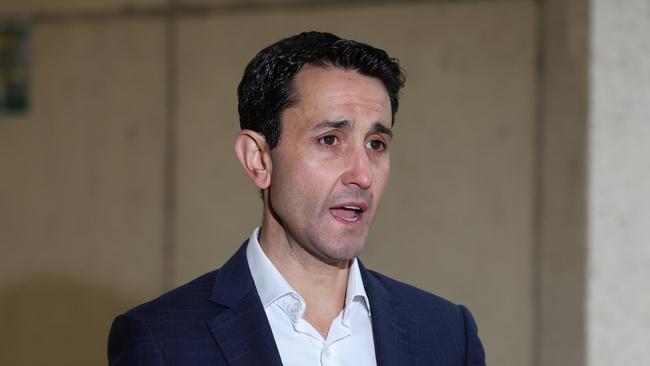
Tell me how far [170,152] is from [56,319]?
37.6 inches

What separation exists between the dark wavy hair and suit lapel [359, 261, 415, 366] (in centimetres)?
36

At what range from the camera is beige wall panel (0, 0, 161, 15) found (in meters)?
3.97

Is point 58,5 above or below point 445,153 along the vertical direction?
above

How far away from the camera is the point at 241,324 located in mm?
1549

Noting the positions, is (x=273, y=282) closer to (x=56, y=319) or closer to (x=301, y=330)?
(x=301, y=330)

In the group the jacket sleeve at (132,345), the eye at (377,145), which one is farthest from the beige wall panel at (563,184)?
the jacket sleeve at (132,345)

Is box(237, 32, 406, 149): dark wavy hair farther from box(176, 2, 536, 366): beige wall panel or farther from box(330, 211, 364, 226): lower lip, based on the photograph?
box(176, 2, 536, 366): beige wall panel

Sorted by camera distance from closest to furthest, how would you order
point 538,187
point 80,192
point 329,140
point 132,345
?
point 132,345 → point 329,140 → point 538,187 → point 80,192

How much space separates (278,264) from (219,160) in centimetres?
219

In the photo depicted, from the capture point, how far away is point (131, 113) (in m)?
3.95

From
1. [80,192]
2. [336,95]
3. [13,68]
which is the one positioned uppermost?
[13,68]

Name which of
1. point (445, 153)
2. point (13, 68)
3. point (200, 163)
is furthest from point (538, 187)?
point (13, 68)

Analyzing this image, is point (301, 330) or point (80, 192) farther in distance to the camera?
point (80, 192)

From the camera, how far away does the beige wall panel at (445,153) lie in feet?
11.2
